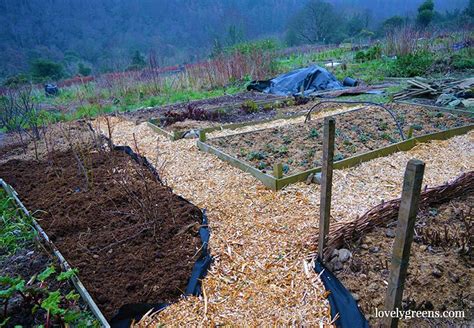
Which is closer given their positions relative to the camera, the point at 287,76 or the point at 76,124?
the point at 76,124

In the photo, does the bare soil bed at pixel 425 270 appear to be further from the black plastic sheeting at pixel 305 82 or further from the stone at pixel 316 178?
the black plastic sheeting at pixel 305 82

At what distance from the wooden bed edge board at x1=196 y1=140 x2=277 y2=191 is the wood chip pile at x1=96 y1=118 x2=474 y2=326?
0.22ft

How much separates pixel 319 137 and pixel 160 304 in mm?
3448

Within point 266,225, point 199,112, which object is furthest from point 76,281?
point 199,112

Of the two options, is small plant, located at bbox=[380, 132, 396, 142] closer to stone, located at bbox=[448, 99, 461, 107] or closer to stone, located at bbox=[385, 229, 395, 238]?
stone, located at bbox=[385, 229, 395, 238]

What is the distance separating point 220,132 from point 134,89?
6611 mm

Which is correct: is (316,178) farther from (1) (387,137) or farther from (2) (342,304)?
(1) (387,137)

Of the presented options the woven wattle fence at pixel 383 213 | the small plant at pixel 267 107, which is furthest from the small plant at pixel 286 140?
the small plant at pixel 267 107

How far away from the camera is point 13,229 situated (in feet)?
9.09

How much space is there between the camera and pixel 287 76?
33.1 ft

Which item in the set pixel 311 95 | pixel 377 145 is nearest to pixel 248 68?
pixel 311 95

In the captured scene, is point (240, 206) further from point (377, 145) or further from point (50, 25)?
point (50, 25)

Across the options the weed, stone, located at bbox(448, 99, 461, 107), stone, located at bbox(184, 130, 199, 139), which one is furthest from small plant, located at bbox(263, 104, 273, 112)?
stone, located at bbox(448, 99, 461, 107)

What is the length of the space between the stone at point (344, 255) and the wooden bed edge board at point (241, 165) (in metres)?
1.18
